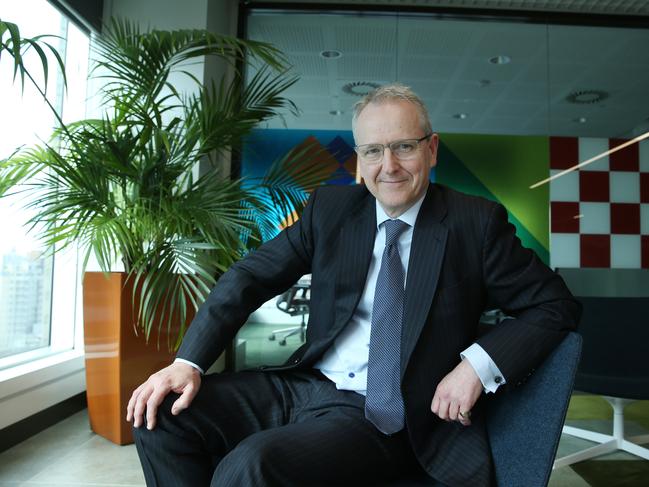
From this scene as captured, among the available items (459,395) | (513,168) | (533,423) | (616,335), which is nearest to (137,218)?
(459,395)

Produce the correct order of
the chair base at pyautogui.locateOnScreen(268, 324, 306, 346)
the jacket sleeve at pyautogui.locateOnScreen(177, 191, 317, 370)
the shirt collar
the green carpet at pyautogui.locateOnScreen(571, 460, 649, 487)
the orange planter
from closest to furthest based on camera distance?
the jacket sleeve at pyautogui.locateOnScreen(177, 191, 317, 370), the shirt collar, the green carpet at pyautogui.locateOnScreen(571, 460, 649, 487), the orange planter, the chair base at pyautogui.locateOnScreen(268, 324, 306, 346)

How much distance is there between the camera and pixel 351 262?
1.20 meters

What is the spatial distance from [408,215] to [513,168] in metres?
2.38

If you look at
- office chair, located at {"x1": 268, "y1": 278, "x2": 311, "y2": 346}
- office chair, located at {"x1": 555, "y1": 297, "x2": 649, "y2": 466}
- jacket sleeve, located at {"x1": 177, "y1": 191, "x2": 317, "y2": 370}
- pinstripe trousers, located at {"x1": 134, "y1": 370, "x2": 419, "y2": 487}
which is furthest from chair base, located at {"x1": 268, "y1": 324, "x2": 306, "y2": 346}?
pinstripe trousers, located at {"x1": 134, "y1": 370, "x2": 419, "y2": 487}

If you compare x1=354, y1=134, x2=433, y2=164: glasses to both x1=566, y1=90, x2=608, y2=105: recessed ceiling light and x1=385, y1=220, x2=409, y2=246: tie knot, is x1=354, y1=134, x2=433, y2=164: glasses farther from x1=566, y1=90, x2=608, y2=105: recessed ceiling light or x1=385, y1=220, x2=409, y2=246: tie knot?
x1=566, y1=90, x2=608, y2=105: recessed ceiling light

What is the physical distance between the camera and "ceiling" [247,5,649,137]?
134 inches

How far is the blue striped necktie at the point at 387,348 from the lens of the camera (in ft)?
3.38

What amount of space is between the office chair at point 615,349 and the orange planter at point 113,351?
6.21ft

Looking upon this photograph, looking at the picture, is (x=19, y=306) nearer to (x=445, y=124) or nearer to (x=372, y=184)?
(x=372, y=184)

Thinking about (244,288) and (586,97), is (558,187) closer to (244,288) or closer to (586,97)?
(586,97)

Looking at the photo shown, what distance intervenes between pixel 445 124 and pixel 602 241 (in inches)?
50.5

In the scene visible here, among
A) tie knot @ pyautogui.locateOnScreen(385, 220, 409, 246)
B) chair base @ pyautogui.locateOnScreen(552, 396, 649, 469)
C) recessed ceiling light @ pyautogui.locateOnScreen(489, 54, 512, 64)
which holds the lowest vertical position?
chair base @ pyautogui.locateOnScreen(552, 396, 649, 469)

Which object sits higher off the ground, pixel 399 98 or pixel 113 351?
pixel 399 98

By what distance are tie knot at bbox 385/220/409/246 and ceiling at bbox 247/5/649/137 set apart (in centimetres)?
231
